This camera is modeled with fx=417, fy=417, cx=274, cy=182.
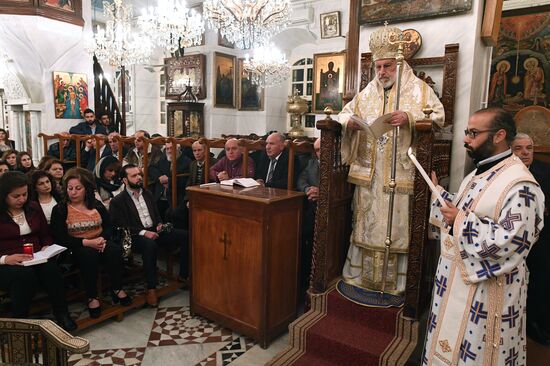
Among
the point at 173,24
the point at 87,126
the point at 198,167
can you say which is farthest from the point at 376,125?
the point at 87,126

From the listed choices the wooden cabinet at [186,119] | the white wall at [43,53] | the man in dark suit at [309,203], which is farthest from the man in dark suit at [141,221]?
the wooden cabinet at [186,119]

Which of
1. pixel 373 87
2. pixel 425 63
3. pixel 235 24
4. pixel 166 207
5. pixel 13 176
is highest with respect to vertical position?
pixel 235 24

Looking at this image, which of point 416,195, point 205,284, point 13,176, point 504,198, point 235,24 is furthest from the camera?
point 235,24

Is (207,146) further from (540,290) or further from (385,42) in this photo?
(540,290)

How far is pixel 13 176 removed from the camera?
3158mm

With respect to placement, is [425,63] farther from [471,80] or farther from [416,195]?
[416,195]

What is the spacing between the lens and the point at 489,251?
71.9 inches

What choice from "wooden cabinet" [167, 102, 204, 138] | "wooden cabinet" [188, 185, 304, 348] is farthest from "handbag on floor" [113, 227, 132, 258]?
"wooden cabinet" [167, 102, 204, 138]

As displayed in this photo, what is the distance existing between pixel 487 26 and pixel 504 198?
177 centimetres

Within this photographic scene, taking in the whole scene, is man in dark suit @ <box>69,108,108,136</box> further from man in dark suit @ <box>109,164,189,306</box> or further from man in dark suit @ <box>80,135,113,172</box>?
man in dark suit @ <box>109,164,189,306</box>

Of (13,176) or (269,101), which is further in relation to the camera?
(269,101)

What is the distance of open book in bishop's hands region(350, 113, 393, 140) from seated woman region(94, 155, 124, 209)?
123 inches

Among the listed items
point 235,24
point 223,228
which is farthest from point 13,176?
point 235,24

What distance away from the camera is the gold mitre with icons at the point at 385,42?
264 cm
